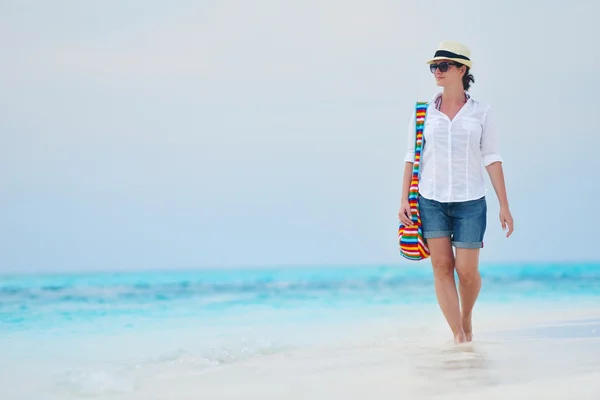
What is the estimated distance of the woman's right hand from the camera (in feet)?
10.2

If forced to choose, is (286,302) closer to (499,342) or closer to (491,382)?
(499,342)

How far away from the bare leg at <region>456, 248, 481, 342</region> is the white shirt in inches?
9.0

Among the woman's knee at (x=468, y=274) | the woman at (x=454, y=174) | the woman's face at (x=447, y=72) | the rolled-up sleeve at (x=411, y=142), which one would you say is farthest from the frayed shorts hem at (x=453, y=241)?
the woman's face at (x=447, y=72)

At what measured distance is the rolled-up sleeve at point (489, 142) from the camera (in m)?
3.07

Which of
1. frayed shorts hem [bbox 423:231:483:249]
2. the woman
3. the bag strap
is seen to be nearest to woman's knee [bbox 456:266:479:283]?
the woman

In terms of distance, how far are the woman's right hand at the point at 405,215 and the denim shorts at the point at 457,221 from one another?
0.17 feet

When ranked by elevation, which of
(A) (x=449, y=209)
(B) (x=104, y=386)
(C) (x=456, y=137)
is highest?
(C) (x=456, y=137)

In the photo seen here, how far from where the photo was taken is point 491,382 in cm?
242

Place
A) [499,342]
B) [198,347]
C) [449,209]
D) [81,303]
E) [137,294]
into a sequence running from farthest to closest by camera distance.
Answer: [137,294], [81,303], [198,347], [499,342], [449,209]

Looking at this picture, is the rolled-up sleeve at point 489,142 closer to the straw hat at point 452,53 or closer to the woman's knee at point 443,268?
the straw hat at point 452,53

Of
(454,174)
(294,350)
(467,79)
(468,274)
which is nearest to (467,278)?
(468,274)

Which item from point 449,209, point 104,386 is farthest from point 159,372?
point 449,209

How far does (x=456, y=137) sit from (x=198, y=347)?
1.65 meters

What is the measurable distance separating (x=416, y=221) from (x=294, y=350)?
0.90 m
